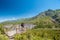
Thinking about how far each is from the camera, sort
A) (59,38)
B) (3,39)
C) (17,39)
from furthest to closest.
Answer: (59,38), (17,39), (3,39)

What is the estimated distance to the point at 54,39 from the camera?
180 feet

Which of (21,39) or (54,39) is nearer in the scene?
(21,39)

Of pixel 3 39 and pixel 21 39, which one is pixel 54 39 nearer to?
pixel 21 39

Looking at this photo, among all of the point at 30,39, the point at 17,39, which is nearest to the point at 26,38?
the point at 30,39

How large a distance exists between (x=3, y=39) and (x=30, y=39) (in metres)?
8.14

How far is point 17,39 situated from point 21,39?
7.20ft

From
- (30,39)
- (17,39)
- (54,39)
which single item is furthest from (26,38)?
(54,39)

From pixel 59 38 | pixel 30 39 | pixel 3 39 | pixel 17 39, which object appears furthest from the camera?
pixel 59 38

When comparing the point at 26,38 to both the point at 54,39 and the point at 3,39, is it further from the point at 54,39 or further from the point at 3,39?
the point at 54,39

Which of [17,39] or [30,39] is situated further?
[17,39]

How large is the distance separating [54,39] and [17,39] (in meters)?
14.0

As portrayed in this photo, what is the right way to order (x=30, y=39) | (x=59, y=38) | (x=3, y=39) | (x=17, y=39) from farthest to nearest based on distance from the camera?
1. (x=59, y=38)
2. (x=17, y=39)
3. (x=30, y=39)
4. (x=3, y=39)

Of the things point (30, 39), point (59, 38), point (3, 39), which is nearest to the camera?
point (3, 39)

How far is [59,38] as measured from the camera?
179 ft
